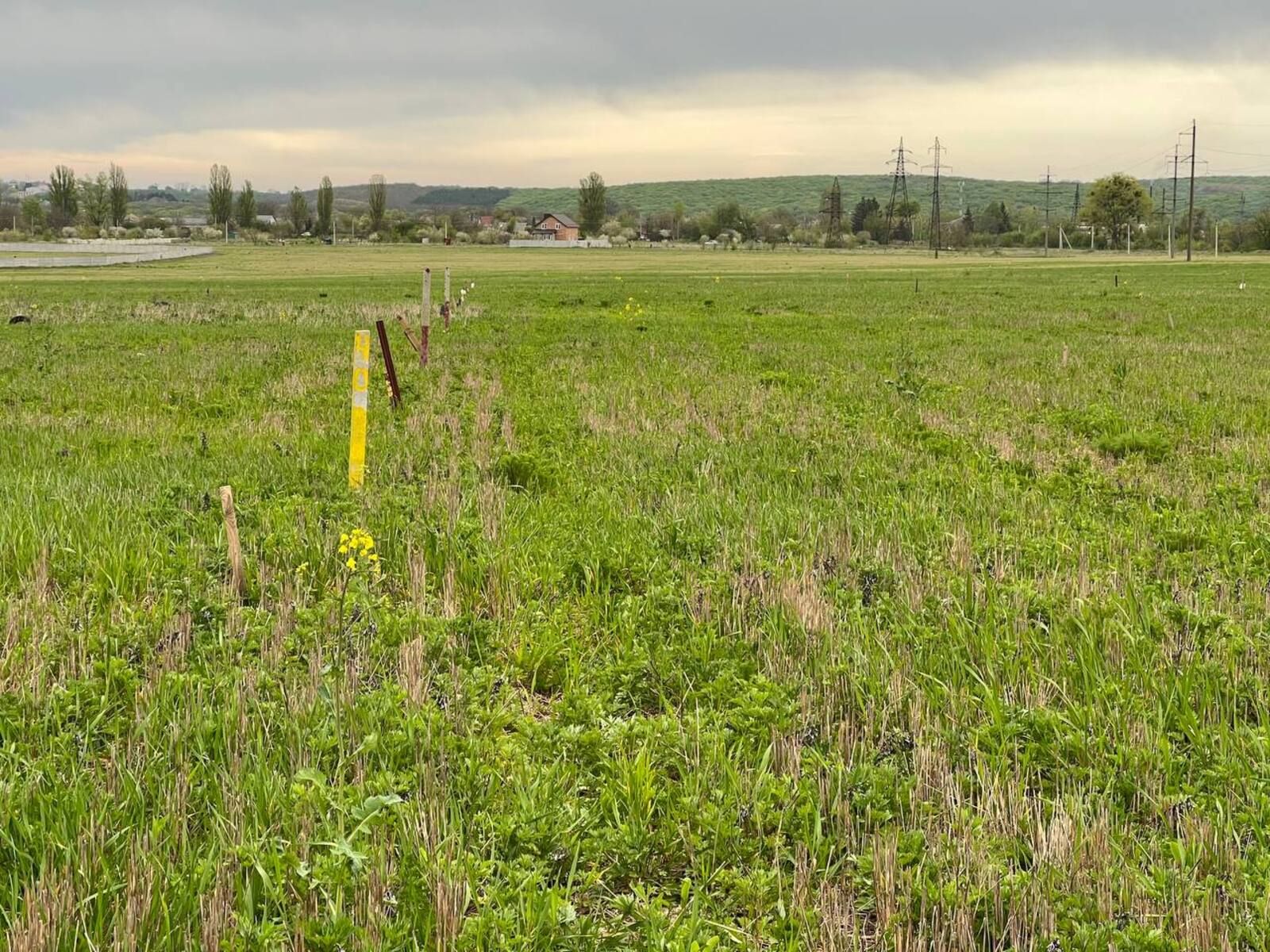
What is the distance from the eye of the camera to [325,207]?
188125mm

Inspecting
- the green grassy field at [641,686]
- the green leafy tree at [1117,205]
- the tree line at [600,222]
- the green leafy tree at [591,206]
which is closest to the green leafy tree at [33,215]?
the tree line at [600,222]

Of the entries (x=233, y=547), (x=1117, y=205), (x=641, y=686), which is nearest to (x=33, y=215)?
(x=1117, y=205)

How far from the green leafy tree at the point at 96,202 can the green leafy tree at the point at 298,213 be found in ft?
108

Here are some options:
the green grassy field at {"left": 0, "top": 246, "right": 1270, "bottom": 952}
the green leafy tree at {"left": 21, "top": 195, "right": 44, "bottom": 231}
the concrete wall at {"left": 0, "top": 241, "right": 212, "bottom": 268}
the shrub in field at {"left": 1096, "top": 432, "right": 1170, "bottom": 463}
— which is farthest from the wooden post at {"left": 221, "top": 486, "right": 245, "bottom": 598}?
the green leafy tree at {"left": 21, "top": 195, "right": 44, "bottom": 231}

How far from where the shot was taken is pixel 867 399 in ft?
41.7

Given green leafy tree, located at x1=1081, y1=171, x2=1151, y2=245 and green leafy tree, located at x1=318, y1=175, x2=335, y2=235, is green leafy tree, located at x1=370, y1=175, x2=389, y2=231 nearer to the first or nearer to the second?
green leafy tree, located at x1=318, y1=175, x2=335, y2=235

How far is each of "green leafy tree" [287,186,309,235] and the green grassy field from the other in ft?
642

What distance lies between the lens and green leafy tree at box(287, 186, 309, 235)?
622ft

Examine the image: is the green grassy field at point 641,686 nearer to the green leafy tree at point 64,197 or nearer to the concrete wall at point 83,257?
the concrete wall at point 83,257

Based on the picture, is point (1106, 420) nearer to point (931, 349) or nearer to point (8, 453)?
point (931, 349)

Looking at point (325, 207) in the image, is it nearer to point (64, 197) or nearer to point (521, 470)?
point (64, 197)

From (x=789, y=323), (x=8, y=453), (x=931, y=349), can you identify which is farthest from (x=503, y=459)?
(x=789, y=323)

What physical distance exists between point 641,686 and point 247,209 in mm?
209227

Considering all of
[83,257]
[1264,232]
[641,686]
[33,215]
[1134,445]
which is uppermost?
[33,215]
